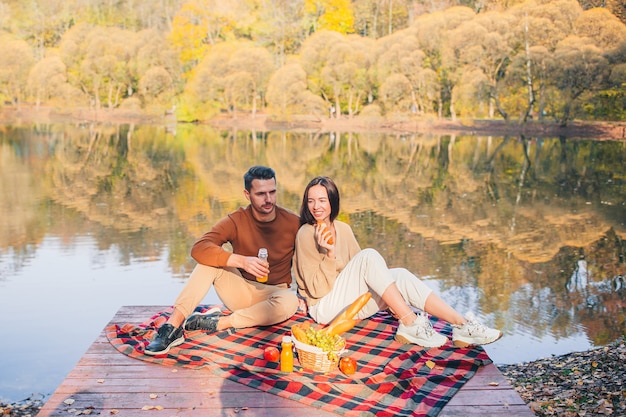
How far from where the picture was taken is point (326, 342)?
3992mm

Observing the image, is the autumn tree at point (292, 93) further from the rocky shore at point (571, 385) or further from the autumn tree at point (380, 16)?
the rocky shore at point (571, 385)

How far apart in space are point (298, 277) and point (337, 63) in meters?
41.7

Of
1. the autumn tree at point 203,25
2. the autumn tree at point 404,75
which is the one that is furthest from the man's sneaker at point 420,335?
the autumn tree at point 203,25

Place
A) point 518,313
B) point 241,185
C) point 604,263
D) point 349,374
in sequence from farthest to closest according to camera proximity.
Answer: point 241,185
point 604,263
point 518,313
point 349,374

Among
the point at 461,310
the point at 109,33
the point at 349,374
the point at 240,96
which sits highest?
the point at 109,33

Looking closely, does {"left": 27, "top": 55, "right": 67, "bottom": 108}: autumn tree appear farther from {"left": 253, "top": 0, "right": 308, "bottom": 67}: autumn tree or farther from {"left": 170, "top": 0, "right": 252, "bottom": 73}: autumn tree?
{"left": 253, "top": 0, "right": 308, "bottom": 67}: autumn tree

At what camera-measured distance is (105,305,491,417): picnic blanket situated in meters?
3.64

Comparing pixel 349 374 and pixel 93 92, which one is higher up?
pixel 93 92

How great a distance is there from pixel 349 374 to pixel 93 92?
53.0 meters

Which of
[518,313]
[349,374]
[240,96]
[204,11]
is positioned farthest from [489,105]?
[349,374]

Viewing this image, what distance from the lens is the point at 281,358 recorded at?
4039 millimetres

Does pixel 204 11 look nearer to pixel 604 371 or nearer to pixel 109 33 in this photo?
pixel 109 33

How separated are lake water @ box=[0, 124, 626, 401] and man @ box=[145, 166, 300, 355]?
4.96 feet

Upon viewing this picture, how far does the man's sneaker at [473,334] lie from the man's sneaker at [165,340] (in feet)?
6.03
